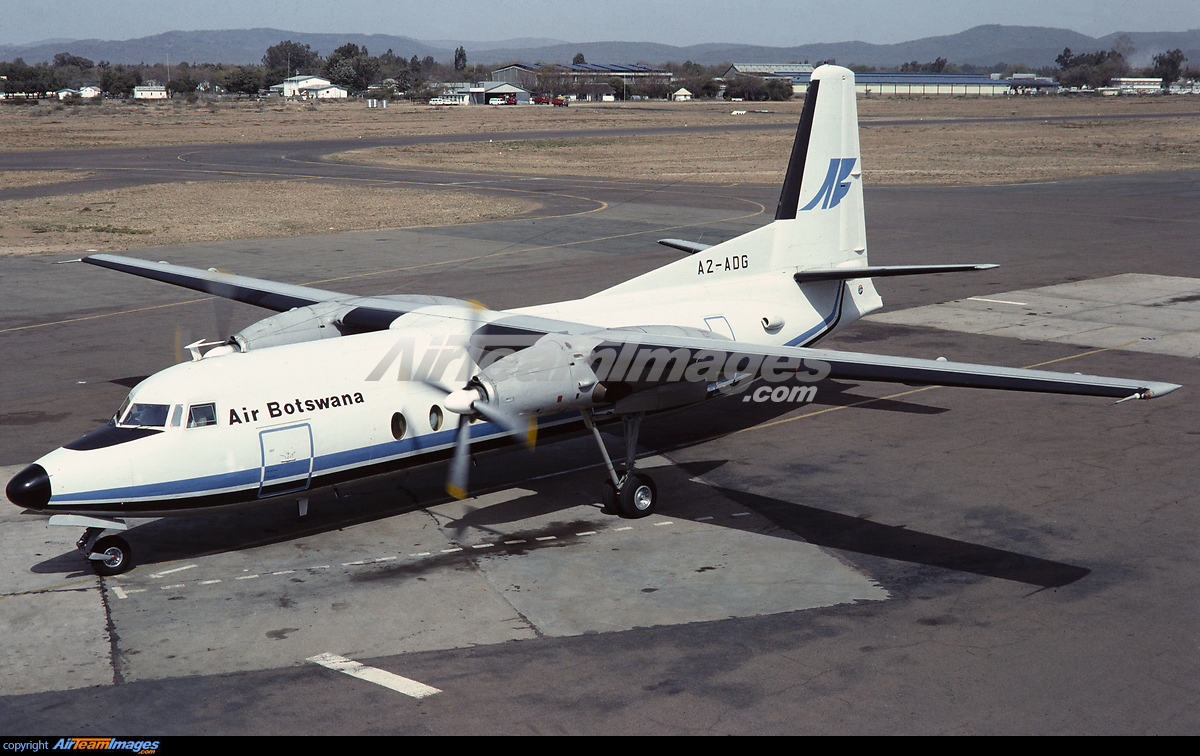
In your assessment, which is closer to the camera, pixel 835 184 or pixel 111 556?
pixel 111 556

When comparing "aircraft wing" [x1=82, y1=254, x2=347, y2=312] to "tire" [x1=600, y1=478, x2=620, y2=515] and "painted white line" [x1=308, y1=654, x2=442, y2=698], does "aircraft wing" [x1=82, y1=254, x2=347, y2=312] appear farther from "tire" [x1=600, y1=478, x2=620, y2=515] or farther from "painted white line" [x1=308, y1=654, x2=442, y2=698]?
"painted white line" [x1=308, y1=654, x2=442, y2=698]

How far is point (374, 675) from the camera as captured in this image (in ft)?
36.8

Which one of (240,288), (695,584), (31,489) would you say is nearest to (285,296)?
(240,288)

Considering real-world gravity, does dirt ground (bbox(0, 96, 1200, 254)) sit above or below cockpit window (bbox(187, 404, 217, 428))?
above

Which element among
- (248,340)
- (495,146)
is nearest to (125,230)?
(248,340)

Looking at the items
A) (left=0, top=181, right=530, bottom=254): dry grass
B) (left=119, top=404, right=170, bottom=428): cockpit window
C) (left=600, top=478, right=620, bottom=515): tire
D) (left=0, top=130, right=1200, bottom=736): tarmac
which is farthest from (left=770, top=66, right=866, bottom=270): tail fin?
(left=0, top=181, right=530, bottom=254): dry grass

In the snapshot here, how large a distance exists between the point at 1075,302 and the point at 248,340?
1010 inches

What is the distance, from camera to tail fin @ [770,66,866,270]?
20.4 m

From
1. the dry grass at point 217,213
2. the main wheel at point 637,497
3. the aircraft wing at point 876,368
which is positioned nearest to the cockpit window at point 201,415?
the aircraft wing at point 876,368

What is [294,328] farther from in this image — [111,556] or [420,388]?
[111,556]

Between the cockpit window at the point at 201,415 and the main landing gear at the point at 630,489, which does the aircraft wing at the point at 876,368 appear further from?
the cockpit window at the point at 201,415

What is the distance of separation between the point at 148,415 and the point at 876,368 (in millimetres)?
9817

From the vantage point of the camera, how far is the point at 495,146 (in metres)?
91.9

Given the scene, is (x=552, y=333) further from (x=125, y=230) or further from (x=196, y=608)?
(x=125, y=230)
